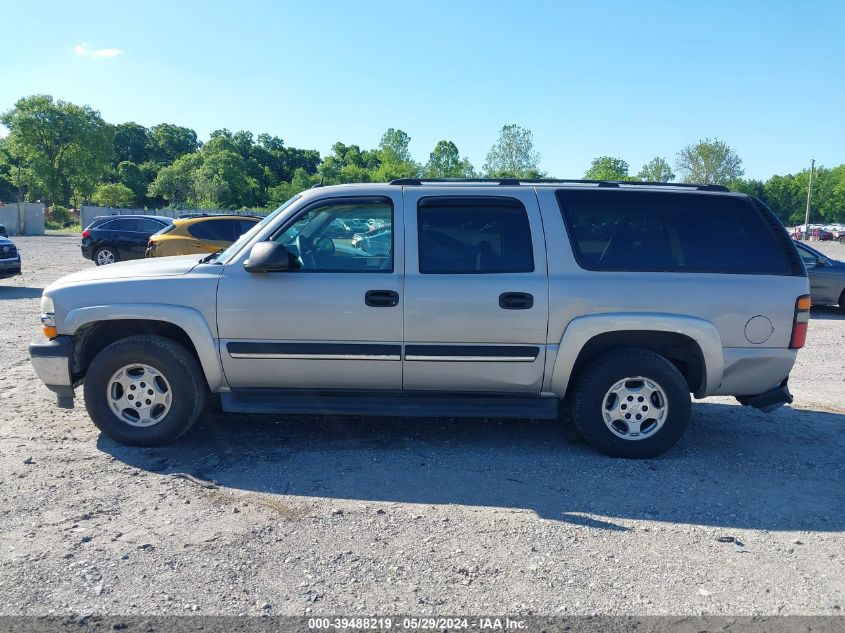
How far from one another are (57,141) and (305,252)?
6786cm

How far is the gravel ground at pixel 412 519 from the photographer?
3.26 meters

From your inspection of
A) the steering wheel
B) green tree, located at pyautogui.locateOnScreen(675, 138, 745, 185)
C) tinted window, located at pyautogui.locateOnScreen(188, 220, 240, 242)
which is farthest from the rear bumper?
green tree, located at pyautogui.locateOnScreen(675, 138, 745, 185)

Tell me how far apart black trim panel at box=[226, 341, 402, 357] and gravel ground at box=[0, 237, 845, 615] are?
75 centimetres

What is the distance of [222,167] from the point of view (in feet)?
250

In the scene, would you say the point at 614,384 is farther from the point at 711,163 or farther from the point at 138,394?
the point at 711,163

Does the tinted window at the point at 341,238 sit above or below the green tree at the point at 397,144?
below

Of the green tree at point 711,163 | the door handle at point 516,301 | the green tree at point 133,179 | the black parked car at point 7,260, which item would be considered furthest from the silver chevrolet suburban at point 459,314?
the green tree at point 133,179

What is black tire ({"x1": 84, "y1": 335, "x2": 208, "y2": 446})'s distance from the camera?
4.96 metres

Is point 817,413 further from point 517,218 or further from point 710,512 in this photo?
point 517,218

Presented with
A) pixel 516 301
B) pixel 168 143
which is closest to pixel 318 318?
pixel 516 301

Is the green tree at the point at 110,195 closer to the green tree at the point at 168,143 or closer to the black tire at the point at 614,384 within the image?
the green tree at the point at 168,143

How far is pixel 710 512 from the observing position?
4.22 m

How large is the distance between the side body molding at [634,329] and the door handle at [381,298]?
3.99 ft

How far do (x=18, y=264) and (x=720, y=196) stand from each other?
1427 cm
